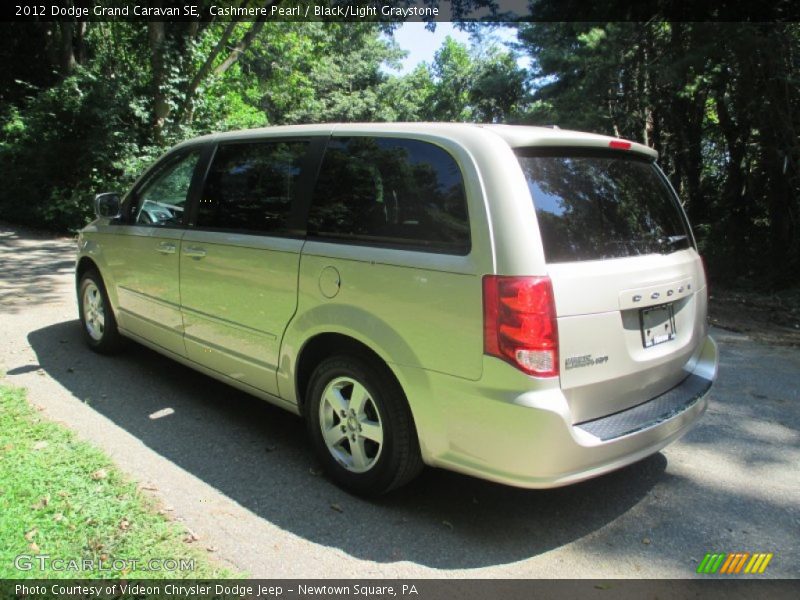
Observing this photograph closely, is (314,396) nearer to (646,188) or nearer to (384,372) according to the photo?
(384,372)

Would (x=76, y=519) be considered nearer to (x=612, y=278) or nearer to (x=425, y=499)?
(x=425, y=499)

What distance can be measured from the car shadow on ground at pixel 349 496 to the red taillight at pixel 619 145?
5.91 ft

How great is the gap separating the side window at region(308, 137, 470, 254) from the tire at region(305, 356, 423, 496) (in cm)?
67

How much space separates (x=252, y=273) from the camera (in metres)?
3.64

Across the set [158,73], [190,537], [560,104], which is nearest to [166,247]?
[190,537]

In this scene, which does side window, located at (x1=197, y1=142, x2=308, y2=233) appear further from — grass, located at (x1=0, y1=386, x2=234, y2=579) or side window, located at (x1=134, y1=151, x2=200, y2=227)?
grass, located at (x1=0, y1=386, x2=234, y2=579)

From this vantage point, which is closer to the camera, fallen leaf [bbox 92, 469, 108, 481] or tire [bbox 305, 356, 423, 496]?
tire [bbox 305, 356, 423, 496]

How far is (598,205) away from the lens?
2.99 metres

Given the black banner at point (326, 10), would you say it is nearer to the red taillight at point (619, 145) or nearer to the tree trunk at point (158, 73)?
the tree trunk at point (158, 73)

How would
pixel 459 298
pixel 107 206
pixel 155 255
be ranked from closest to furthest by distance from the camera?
pixel 459 298 → pixel 155 255 → pixel 107 206

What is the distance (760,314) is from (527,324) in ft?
23.9

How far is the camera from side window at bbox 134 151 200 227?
173 inches

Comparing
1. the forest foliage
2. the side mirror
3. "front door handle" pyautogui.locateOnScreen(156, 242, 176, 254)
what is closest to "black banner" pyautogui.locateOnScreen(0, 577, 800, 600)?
"front door handle" pyautogui.locateOnScreen(156, 242, 176, 254)

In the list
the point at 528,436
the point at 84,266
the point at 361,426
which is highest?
the point at 84,266
